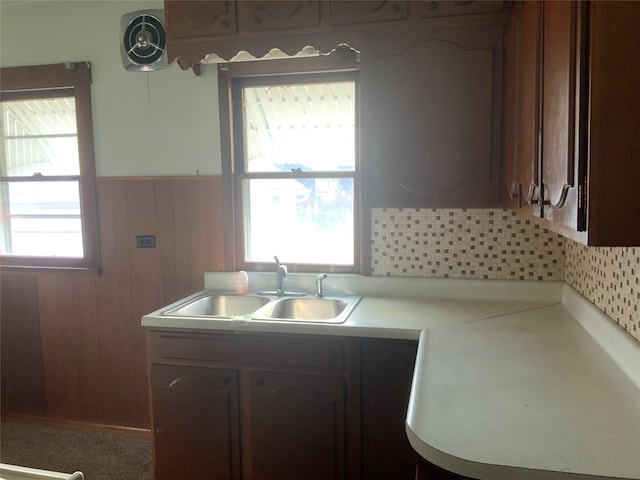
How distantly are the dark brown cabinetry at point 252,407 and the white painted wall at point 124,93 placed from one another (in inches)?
42.0

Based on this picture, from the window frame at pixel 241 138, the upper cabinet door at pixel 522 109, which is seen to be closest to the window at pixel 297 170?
the window frame at pixel 241 138

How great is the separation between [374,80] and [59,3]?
6.49ft

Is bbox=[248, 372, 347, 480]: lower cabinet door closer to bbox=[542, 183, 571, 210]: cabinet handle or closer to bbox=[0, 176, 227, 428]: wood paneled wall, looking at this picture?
bbox=[0, 176, 227, 428]: wood paneled wall

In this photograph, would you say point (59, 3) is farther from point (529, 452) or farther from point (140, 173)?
point (529, 452)

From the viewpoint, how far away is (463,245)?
2.54 meters

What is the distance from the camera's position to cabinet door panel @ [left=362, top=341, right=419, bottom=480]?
81.0 inches

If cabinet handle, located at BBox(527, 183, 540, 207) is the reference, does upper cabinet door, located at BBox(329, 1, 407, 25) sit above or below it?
above

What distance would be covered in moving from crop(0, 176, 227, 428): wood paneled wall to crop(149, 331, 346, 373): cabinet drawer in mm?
645

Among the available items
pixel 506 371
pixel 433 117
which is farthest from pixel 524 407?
pixel 433 117

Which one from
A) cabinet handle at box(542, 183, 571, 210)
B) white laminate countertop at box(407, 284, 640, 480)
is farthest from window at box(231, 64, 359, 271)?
cabinet handle at box(542, 183, 571, 210)

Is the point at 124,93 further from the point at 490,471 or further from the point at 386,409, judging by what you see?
the point at 490,471

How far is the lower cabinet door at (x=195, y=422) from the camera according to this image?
89.1 inches

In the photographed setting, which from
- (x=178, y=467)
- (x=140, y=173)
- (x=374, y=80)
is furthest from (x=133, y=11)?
(x=178, y=467)

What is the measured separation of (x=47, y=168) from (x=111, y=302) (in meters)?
0.91
